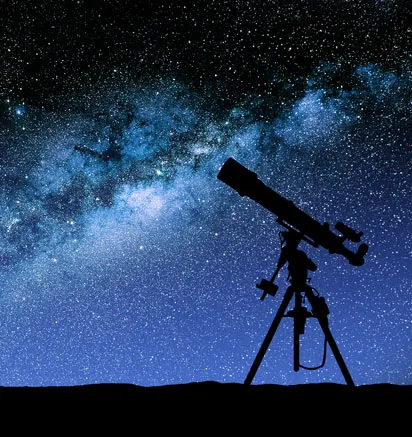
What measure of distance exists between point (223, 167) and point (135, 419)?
8.84ft

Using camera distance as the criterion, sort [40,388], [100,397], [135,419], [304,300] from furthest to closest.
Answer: [304,300] < [40,388] < [100,397] < [135,419]

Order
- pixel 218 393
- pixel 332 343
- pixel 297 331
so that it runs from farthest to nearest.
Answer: pixel 297 331 → pixel 332 343 → pixel 218 393

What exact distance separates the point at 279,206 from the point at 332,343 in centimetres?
153

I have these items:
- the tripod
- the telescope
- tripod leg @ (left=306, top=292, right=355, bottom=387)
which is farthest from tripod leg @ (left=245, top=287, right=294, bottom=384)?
the telescope

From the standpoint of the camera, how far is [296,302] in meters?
3.39

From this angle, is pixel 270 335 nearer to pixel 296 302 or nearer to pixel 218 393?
pixel 296 302

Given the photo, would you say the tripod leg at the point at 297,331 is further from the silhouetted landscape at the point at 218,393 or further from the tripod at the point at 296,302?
the silhouetted landscape at the point at 218,393

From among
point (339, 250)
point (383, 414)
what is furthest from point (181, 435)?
point (339, 250)

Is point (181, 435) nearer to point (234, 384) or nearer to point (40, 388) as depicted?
point (234, 384)

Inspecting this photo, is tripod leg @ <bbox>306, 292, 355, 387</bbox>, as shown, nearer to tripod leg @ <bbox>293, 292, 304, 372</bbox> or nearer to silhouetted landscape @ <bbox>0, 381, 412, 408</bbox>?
tripod leg @ <bbox>293, 292, 304, 372</bbox>

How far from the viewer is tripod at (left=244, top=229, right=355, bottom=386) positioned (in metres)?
3.04

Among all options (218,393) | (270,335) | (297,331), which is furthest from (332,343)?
(218,393)

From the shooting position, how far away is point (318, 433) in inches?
68.1

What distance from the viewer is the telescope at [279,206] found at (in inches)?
151
